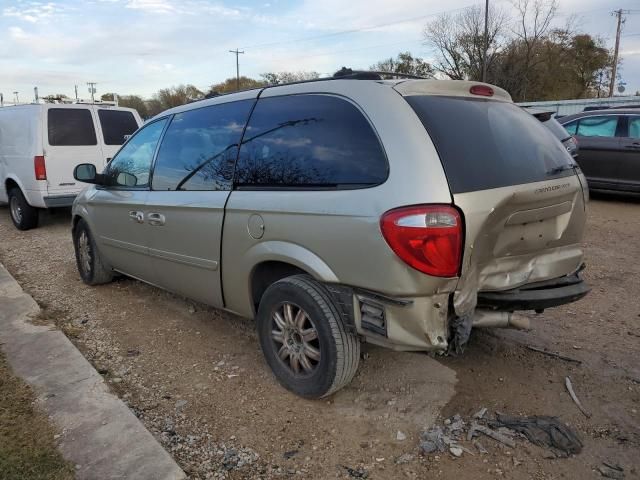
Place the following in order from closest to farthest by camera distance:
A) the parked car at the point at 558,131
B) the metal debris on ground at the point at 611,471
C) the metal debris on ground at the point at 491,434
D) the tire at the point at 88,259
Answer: the metal debris on ground at the point at 611,471
the metal debris on ground at the point at 491,434
the tire at the point at 88,259
the parked car at the point at 558,131

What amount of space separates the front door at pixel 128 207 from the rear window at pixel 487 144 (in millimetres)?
2462

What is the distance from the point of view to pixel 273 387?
3338mm

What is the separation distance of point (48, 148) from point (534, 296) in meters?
7.62

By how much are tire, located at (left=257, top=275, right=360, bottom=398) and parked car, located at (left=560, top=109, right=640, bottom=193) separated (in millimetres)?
8173

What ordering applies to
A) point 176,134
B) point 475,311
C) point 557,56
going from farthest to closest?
point 557,56 < point 176,134 < point 475,311

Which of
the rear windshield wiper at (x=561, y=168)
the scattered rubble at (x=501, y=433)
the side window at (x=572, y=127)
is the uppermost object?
the side window at (x=572, y=127)

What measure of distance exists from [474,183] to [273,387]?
1.77 metres

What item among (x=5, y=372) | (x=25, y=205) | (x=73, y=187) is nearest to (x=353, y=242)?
(x=5, y=372)

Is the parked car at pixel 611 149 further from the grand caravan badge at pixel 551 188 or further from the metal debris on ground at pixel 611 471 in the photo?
the metal debris on ground at pixel 611 471

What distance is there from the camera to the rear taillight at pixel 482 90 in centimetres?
312

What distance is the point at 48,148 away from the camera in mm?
8047

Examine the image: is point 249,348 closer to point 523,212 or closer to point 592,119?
point 523,212

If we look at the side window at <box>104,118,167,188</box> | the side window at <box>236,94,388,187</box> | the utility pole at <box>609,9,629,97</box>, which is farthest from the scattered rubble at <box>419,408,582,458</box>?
the utility pole at <box>609,9,629,97</box>

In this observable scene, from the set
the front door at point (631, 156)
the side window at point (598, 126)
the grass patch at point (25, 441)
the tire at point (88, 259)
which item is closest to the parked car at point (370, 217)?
the grass patch at point (25, 441)
